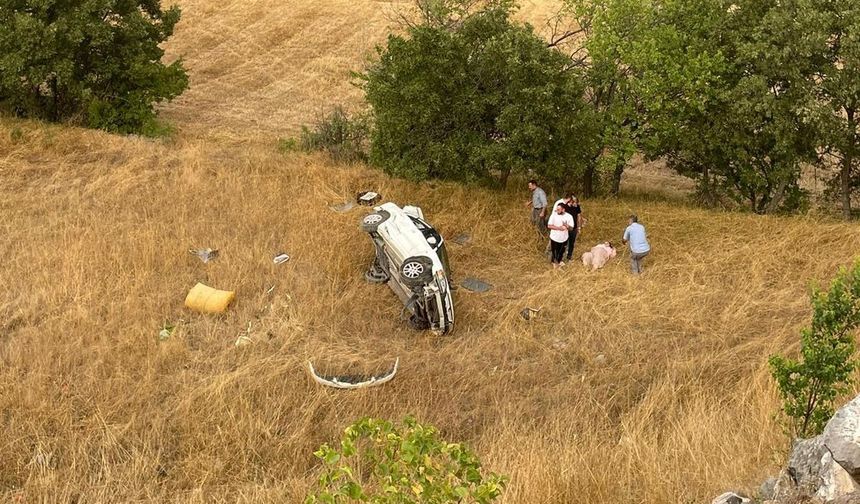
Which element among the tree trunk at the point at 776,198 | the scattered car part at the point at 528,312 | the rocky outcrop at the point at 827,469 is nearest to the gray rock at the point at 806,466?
the rocky outcrop at the point at 827,469

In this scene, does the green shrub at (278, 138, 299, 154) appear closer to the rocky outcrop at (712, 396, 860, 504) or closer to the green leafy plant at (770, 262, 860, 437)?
the green leafy plant at (770, 262, 860, 437)

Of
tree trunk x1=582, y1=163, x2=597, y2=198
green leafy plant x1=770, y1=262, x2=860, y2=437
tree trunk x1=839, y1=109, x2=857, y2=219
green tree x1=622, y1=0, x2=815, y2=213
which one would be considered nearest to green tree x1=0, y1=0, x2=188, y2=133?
tree trunk x1=582, y1=163, x2=597, y2=198

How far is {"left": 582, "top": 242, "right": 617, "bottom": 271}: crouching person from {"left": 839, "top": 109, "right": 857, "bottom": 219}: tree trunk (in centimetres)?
538

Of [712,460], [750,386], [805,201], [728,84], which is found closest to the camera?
[712,460]

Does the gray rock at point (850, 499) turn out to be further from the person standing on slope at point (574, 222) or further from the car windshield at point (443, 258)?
the person standing on slope at point (574, 222)

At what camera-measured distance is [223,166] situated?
554 inches

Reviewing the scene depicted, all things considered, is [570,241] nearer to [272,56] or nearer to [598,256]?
[598,256]

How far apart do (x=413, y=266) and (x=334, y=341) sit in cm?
142

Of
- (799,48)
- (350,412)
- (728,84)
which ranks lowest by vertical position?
(350,412)

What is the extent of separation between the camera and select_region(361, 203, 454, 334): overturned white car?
8906 millimetres

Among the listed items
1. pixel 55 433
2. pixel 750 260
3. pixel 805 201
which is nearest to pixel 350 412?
pixel 55 433

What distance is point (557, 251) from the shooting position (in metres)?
11.1

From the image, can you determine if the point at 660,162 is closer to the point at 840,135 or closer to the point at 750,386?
the point at 840,135

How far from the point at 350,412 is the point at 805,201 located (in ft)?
38.9
